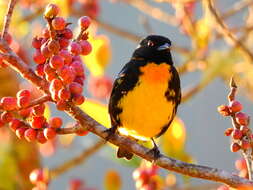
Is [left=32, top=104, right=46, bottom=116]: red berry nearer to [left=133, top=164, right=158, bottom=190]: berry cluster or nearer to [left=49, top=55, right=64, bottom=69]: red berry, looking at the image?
[left=49, top=55, right=64, bottom=69]: red berry

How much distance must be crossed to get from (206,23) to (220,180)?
4.37ft

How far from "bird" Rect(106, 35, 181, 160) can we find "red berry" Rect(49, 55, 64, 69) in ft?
3.34

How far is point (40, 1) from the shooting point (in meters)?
3.25

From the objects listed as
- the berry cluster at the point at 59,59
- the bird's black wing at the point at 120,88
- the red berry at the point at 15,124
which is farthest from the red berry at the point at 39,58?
the bird's black wing at the point at 120,88

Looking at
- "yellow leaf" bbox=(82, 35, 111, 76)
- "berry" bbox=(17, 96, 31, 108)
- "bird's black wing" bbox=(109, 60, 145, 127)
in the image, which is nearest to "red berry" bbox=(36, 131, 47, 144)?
"berry" bbox=(17, 96, 31, 108)

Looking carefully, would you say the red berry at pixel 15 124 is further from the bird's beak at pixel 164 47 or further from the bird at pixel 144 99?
the bird's beak at pixel 164 47

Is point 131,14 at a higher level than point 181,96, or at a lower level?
lower

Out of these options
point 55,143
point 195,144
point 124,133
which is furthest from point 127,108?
point 195,144

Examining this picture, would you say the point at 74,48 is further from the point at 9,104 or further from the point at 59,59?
the point at 9,104

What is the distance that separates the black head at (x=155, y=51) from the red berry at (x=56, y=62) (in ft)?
4.31

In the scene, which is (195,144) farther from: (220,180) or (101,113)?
(220,180)

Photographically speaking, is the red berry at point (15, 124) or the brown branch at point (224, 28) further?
the brown branch at point (224, 28)

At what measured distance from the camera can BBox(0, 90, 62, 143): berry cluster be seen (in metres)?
1.70

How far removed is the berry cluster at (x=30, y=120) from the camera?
170cm
